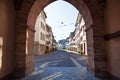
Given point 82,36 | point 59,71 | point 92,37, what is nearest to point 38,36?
point 82,36

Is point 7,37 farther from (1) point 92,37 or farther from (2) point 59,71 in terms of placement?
(1) point 92,37

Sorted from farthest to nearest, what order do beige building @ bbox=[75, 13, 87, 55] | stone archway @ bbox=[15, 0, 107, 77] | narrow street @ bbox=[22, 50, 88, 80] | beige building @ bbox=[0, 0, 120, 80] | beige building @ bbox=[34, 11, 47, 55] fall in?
beige building @ bbox=[75, 13, 87, 55], beige building @ bbox=[34, 11, 47, 55], stone archway @ bbox=[15, 0, 107, 77], narrow street @ bbox=[22, 50, 88, 80], beige building @ bbox=[0, 0, 120, 80]

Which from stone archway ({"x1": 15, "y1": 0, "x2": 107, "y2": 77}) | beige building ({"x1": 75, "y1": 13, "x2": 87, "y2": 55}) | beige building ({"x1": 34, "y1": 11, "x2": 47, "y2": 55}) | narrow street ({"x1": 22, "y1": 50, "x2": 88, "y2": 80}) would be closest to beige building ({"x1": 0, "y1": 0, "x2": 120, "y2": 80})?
stone archway ({"x1": 15, "y1": 0, "x2": 107, "y2": 77})

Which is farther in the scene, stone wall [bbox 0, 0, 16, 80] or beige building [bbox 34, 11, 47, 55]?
beige building [bbox 34, 11, 47, 55]

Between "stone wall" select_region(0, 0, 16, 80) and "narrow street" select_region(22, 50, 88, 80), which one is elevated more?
"stone wall" select_region(0, 0, 16, 80)

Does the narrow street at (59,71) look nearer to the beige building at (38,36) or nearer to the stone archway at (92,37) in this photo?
the stone archway at (92,37)

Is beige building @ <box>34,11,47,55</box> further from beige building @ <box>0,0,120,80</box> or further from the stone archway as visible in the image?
beige building @ <box>0,0,120,80</box>

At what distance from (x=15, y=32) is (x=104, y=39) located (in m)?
3.94

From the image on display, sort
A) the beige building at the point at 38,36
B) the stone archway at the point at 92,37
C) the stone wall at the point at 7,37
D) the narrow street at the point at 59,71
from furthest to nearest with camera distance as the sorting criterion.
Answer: the beige building at the point at 38,36
the stone archway at the point at 92,37
the narrow street at the point at 59,71
the stone wall at the point at 7,37

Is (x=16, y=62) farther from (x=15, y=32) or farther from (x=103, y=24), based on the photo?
(x=103, y=24)

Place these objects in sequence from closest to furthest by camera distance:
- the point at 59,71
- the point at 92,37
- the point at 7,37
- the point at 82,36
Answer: the point at 7,37 < the point at 92,37 < the point at 59,71 < the point at 82,36

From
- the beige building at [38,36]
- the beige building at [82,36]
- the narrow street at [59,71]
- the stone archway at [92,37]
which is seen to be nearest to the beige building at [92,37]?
the stone archway at [92,37]

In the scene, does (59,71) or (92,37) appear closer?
(92,37)

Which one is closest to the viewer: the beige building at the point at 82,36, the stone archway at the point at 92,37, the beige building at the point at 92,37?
the beige building at the point at 92,37
